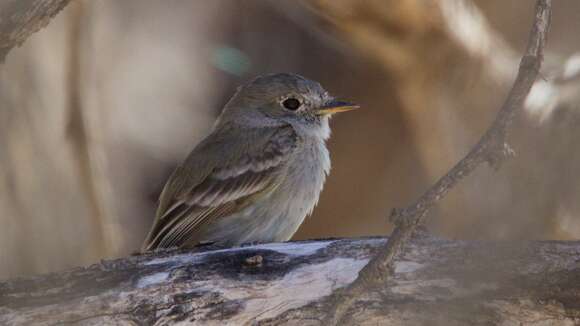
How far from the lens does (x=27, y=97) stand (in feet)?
16.9

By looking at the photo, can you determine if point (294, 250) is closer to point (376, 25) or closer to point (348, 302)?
point (348, 302)

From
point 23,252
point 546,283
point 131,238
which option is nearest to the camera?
point 546,283

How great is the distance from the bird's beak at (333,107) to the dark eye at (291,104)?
6.5 inches

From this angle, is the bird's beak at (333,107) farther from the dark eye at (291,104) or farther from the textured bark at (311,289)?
the textured bark at (311,289)

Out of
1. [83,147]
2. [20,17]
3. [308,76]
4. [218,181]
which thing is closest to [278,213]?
[218,181]

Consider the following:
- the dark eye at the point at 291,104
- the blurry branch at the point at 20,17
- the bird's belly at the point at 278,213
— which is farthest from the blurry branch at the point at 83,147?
the blurry branch at the point at 20,17

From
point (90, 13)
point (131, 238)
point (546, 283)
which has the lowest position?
point (546, 283)

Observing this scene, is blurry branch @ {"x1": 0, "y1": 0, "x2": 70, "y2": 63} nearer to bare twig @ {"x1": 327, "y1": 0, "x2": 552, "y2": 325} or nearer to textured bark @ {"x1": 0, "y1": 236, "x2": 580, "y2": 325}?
textured bark @ {"x1": 0, "y1": 236, "x2": 580, "y2": 325}

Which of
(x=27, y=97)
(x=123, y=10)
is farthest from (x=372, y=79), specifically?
(x=27, y=97)

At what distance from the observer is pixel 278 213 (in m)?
5.16

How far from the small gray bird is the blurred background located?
513mm

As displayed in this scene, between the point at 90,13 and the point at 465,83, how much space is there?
2.45m

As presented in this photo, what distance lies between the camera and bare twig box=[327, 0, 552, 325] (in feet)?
9.87

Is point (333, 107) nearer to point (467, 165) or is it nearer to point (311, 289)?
point (311, 289)
